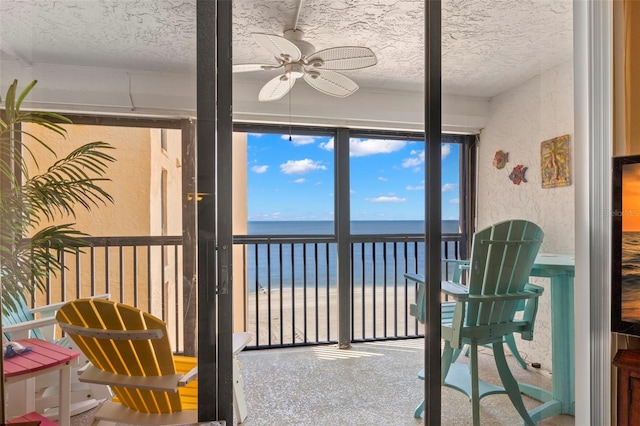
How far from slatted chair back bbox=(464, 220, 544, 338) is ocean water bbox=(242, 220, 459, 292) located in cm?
171

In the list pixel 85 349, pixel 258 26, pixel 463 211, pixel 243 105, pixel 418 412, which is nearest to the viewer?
pixel 85 349

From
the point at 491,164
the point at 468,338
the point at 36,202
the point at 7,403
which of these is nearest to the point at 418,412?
the point at 468,338

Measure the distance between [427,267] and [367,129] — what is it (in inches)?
86.0

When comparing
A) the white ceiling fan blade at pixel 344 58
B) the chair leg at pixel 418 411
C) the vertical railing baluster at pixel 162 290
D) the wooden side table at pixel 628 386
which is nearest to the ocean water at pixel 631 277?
the wooden side table at pixel 628 386

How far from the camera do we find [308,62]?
236 centimetres

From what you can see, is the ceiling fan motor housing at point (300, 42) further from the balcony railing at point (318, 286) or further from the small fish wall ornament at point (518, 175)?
the balcony railing at point (318, 286)

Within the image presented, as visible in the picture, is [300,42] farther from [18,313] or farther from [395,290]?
[395,290]

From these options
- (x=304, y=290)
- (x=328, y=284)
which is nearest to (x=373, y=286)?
(x=328, y=284)

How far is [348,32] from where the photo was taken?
250cm

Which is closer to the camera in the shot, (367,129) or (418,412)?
(418,412)

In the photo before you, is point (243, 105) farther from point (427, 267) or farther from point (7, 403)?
point (7, 403)

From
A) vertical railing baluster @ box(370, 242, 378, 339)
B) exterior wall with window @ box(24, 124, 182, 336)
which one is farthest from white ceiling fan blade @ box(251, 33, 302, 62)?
vertical railing baluster @ box(370, 242, 378, 339)

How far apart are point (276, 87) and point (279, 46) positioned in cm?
48

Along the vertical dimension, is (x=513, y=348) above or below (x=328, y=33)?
below
